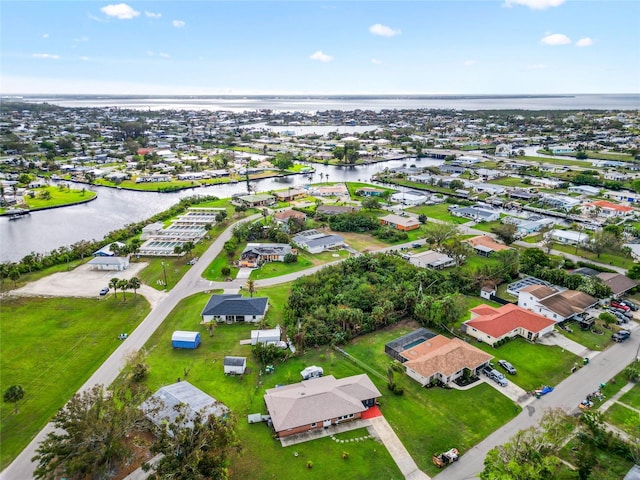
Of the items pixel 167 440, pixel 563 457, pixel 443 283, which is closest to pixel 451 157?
pixel 443 283

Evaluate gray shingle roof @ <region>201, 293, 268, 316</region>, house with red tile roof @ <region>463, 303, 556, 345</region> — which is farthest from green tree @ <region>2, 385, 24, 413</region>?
house with red tile roof @ <region>463, 303, 556, 345</region>

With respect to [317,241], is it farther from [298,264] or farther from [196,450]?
[196,450]

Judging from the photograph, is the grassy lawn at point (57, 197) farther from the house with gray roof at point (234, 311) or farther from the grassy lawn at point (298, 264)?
the house with gray roof at point (234, 311)

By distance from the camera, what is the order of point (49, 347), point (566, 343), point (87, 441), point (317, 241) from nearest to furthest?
point (87, 441), point (49, 347), point (566, 343), point (317, 241)

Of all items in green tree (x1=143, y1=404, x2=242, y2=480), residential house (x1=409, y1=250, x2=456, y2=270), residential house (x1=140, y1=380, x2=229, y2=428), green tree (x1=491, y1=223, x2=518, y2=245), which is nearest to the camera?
green tree (x1=143, y1=404, x2=242, y2=480)

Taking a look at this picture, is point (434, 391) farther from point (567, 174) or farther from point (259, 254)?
point (567, 174)

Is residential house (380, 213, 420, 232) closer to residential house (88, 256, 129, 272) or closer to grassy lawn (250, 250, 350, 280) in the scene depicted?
grassy lawn (250, 250, 350, 280)

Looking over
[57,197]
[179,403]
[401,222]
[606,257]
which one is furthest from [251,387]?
[57,197]

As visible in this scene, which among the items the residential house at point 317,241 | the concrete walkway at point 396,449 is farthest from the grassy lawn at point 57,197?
the concrete walkway at point 396,449
